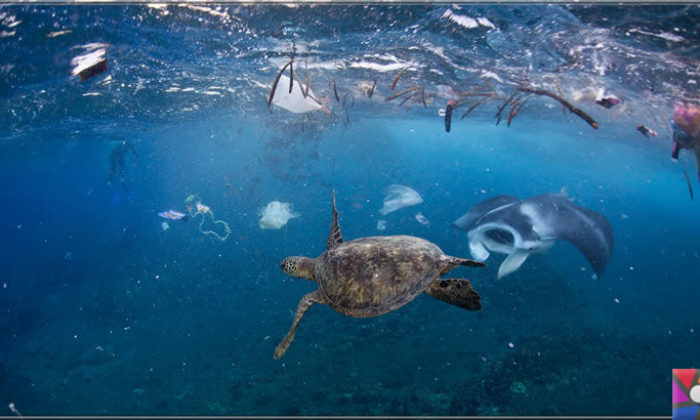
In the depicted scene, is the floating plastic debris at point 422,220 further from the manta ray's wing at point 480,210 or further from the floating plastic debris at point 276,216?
the manta ray's wing at point 480,210

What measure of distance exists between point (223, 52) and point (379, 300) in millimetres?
11679

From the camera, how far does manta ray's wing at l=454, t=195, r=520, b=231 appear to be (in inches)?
337

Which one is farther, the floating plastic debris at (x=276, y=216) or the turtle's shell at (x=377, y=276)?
the floating plastic debris at (x=276, y=216)

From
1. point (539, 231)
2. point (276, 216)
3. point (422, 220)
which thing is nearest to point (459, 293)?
point (539, 231)

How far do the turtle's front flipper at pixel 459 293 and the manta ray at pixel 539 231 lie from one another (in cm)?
471

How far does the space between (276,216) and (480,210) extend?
43.8 feet

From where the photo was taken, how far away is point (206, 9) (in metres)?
7.52

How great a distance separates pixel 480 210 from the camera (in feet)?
29.7

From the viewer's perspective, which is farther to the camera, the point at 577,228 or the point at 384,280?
the point at 577,228

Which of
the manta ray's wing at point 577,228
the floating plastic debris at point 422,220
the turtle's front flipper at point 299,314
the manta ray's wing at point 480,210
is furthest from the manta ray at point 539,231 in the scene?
the floating plastic debris at point 422,220

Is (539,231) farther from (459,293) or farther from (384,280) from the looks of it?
(384,280)

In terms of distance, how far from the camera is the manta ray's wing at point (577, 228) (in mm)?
6980

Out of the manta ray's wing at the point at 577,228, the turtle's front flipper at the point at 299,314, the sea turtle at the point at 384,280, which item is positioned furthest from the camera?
the manta ray's wing at the point at 577,228

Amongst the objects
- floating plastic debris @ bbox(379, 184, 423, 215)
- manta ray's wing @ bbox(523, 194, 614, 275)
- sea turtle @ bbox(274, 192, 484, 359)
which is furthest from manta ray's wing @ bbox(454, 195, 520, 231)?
sea turtle @ bbox(274, 192, 484, 359)
